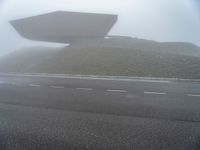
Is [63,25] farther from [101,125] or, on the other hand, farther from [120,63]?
[101,125]

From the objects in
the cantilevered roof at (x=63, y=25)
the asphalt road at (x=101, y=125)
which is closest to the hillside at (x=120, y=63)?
the cantilevered roof at (x=63, y=25)

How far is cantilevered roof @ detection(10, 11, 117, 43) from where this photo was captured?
36562 mm

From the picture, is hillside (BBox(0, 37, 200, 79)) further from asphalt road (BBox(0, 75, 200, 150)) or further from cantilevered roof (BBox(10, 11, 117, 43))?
asphalt road (BBox(0, 75, 200, 150))

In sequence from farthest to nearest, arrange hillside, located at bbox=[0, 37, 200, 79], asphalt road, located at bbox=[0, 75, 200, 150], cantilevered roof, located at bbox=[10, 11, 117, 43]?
cantilevered roof, located at bbox=[10, 11, 117, 43] → hillside, located at bbox=[0, 37, 200, 79] → asphalt road, located at bbox=[0, 75, 200, 150]

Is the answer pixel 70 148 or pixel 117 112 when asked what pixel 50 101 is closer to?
pixel 117 112

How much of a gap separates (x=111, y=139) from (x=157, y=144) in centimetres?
74

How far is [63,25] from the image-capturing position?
37.1 meters

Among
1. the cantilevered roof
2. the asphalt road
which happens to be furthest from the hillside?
the asphalt road

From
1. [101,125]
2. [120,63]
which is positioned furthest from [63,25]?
[101,125]

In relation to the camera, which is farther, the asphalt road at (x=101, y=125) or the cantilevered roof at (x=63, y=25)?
the cantilevered roof at (x=63, y=25)

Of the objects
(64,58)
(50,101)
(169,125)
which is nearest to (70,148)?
(169,125)

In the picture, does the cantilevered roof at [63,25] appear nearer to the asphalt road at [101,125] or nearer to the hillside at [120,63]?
the hillside at [120,63]

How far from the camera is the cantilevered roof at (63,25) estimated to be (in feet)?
120

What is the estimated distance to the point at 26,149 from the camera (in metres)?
3.70
